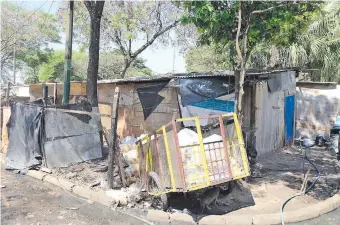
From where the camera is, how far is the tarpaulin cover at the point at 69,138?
864cm

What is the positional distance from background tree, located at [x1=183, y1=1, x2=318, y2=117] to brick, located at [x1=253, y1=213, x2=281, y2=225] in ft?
7.89

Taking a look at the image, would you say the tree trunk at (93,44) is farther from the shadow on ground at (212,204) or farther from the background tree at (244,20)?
the shadow on ground at (212,204)

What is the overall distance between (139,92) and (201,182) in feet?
16.8

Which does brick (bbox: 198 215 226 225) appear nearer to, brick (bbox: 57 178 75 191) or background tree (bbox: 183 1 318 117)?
background tree (bbox: 183 1 318 117)

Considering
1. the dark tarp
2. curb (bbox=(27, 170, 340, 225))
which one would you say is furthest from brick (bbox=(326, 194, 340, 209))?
the dark tarp

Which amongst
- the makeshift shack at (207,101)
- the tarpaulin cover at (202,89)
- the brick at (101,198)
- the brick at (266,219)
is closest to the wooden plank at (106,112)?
the makeshift shack at (207,101)

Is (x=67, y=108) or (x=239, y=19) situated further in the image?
(x=67, y=108)

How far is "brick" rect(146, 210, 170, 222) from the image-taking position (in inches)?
234

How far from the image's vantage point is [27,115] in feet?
29.2

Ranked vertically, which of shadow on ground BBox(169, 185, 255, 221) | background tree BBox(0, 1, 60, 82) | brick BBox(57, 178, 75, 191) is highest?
background tree BBox(0, 1, 60, 82)

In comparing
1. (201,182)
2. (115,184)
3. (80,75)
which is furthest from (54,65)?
(201,182)

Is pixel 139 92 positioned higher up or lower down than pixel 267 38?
lower down

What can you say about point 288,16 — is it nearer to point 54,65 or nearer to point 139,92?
point 139,92

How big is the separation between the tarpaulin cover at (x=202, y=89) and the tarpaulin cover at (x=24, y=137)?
3.67m
